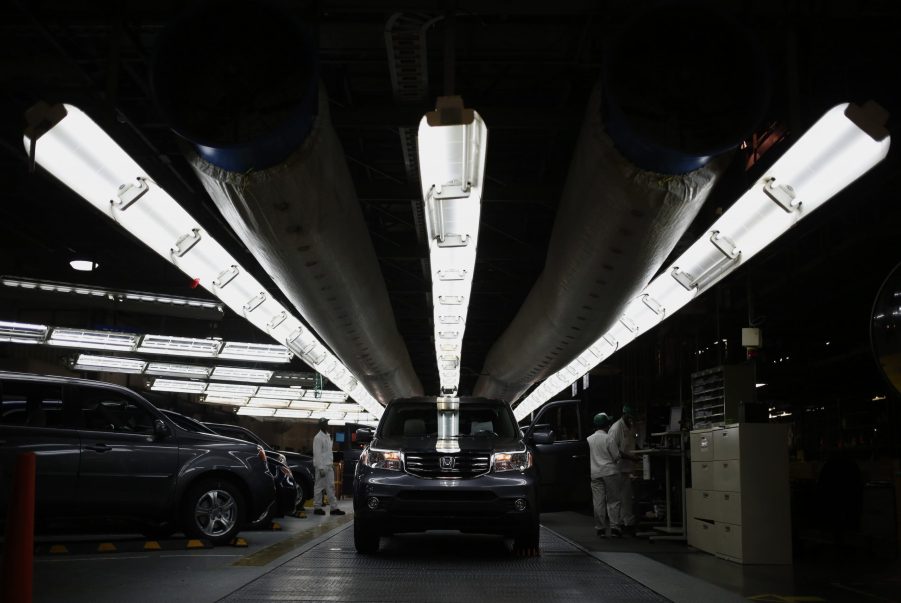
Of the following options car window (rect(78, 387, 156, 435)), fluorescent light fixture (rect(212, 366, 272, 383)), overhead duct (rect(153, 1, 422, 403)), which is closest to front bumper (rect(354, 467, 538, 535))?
overhead duct (rect(153, 1, 422, 403))

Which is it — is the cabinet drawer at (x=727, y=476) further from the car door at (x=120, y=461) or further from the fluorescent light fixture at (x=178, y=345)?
the fluorescent light fixture at (x=178, y=345)

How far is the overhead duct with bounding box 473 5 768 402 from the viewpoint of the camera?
4.98 metres

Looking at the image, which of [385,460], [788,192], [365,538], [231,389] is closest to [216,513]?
[365,538]

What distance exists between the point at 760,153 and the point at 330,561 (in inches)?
223

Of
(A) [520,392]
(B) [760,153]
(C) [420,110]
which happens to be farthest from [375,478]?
(A) [520,392]

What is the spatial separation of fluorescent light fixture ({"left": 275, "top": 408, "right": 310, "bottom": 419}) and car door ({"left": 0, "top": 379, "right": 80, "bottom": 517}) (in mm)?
20096

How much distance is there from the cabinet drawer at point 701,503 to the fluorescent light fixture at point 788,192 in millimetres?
2035

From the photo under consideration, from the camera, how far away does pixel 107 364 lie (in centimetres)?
1762

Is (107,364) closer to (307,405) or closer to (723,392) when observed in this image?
(307,405)

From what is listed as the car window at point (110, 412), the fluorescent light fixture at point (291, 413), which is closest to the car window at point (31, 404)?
the car window at point (110, 412)

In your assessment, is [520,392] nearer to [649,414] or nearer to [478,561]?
[649,414]

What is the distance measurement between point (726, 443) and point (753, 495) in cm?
63

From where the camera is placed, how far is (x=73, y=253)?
43.3 feet

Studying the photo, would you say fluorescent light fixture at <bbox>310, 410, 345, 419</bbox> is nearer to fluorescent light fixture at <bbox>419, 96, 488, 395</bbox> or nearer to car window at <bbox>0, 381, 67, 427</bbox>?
car window at <bbox>0, 381, 67, 427</bbox>
